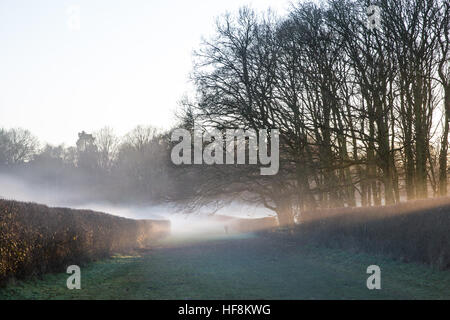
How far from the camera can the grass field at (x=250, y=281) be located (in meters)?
9.25

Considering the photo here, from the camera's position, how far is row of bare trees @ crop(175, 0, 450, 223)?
19.4 metres

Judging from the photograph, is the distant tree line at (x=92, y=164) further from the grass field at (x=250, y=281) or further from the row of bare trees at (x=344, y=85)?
the grass field at (x=250, y=281)

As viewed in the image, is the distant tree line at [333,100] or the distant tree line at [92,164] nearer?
the distant tree line at [333,100]

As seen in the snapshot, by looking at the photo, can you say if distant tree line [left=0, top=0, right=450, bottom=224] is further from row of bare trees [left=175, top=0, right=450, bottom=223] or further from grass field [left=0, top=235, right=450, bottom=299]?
grass field [left=0, top=235, right=450, bottom=299]

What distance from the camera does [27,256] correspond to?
10.8m

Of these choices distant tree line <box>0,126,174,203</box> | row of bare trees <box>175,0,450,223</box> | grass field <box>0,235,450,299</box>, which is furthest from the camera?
distant tree line <box>0,126,174,203</box>

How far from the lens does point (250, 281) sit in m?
10.9

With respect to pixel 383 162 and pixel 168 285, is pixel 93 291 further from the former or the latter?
pixel 383 162

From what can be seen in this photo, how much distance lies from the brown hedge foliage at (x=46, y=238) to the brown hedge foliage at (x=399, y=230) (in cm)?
929

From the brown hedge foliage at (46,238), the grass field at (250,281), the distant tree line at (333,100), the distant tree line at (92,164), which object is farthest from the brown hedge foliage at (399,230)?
the distant tree line at (92,164)

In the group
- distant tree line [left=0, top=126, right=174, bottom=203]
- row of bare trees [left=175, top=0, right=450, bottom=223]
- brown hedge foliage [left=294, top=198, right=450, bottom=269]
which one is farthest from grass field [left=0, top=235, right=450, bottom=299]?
distant tree line [left=0, top=126, right=174, bottom=203]

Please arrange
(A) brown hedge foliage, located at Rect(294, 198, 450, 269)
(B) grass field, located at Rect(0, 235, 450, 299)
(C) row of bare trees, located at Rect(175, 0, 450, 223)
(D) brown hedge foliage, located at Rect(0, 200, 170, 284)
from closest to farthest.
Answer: (B) grass field, located at Rect(0, 235, 450, 299), (D) brown hedge foliage, located at Rect(0, 200, 170, 284), (A) brown hedge foliage, located at Rect(294, 198, 450, 269), (C) row of bare trees, located at Rect(175, 0, 450, 223)

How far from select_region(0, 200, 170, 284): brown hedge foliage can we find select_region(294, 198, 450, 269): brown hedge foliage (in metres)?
9.29
